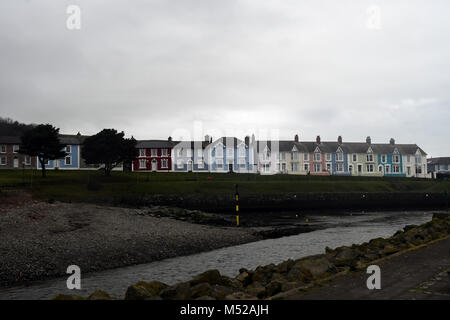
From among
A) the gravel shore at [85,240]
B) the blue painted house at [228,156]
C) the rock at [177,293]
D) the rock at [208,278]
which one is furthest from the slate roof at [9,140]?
the rock at [177,293]

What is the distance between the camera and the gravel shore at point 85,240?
20.3 metres

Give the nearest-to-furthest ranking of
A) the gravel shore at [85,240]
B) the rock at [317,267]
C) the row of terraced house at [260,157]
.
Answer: the rock at [317,267], the gravel shore at [85,240], the row of terraced house at [260,157]

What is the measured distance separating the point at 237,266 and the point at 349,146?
317ft

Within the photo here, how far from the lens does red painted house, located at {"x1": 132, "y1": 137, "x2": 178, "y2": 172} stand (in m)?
100

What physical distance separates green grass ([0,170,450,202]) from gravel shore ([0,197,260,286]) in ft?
70.2

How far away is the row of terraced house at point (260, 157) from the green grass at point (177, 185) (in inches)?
717

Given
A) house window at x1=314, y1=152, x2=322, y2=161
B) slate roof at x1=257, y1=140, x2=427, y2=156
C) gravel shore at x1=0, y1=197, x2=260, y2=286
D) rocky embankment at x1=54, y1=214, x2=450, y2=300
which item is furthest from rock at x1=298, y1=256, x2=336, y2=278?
house window at x1=314, y1=152, x2=322, y2=161

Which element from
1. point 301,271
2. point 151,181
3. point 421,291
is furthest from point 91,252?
point 151,181

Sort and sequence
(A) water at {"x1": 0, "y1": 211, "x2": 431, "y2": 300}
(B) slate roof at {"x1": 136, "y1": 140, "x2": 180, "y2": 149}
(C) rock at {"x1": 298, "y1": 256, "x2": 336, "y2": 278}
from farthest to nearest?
(B) slate roof at {"x1": 136, "y1": 140, "x2": 180, "y2": 149} < (A) water at {"x1": 0, "y1": 211, "x2": 431, "y2": 300} < (C) rock at {"x1": 298, "y1": 256, "x2": 336, "y2": 278}

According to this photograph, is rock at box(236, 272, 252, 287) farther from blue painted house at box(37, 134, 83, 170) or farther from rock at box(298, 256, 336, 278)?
blue painted house at box(37, 134, 83, 170)

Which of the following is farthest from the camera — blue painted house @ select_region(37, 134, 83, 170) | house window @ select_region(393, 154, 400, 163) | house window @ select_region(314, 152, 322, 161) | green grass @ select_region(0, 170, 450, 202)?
house window @ select_region(393, 154, 400, 163)

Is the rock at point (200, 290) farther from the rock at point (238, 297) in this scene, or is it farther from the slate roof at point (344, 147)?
the slate roof at point (344, 147)

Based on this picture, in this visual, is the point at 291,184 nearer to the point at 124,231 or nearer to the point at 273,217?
the point at 273,217

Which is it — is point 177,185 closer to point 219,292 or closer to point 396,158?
point 219,292
